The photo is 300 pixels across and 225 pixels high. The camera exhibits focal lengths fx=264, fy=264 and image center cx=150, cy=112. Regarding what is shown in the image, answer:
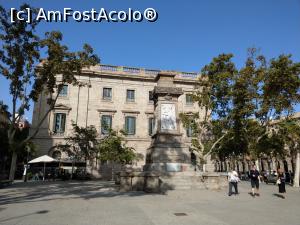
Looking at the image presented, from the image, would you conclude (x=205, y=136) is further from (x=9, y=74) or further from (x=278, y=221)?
(x=278, y=221)

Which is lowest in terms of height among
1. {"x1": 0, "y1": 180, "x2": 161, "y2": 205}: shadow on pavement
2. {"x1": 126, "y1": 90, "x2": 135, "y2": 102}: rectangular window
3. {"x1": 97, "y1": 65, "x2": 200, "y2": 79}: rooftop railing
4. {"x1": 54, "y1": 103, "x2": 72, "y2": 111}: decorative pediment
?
{"x1": 0, "y1": 180, "x2": 161, "y2": 205}: shadow on pavement

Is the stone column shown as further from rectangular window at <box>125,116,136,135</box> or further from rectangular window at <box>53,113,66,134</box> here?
rectangular window at <box>53,113,66,134</box>

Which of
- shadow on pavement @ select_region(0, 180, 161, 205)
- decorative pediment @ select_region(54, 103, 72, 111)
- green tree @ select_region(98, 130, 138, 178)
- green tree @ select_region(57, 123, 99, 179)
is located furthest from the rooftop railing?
shadow on pavement @ select_region(0, 180, 161, 205)

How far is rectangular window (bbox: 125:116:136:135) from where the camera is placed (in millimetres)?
33219

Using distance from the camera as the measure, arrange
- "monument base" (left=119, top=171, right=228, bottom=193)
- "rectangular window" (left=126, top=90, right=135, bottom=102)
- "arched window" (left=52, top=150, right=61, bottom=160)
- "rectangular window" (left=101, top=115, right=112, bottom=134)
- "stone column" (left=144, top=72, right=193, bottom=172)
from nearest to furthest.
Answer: "monument base" (left=119, top=171, right=228, bottom=193) → "stone column" (left=144, top=72, right=193, bottom=172) → "arched window" (left=52, top=150, right=61, bottom=160) → "rectangular window" (left=101, top=115, right=112, bottom=134) → "rectangular window" (left=126, top=90, right=135, bottom=102)

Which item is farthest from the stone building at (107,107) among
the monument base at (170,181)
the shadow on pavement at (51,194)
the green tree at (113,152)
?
the monument base at (170,181)

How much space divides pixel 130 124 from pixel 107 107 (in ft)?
11.9

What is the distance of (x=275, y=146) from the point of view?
30.2m

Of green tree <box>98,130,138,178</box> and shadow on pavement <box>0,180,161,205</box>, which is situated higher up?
green tree <box>98,130,138,178</box>

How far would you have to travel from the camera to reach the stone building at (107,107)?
102ft

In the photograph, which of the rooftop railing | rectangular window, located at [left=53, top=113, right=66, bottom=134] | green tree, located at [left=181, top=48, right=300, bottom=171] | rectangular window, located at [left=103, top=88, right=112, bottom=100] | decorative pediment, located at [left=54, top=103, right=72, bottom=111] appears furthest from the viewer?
the rooftop railing

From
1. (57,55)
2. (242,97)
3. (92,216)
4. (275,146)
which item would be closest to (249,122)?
(242,97)

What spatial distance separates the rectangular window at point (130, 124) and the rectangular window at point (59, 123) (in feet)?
24.8

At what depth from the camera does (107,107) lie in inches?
1313
